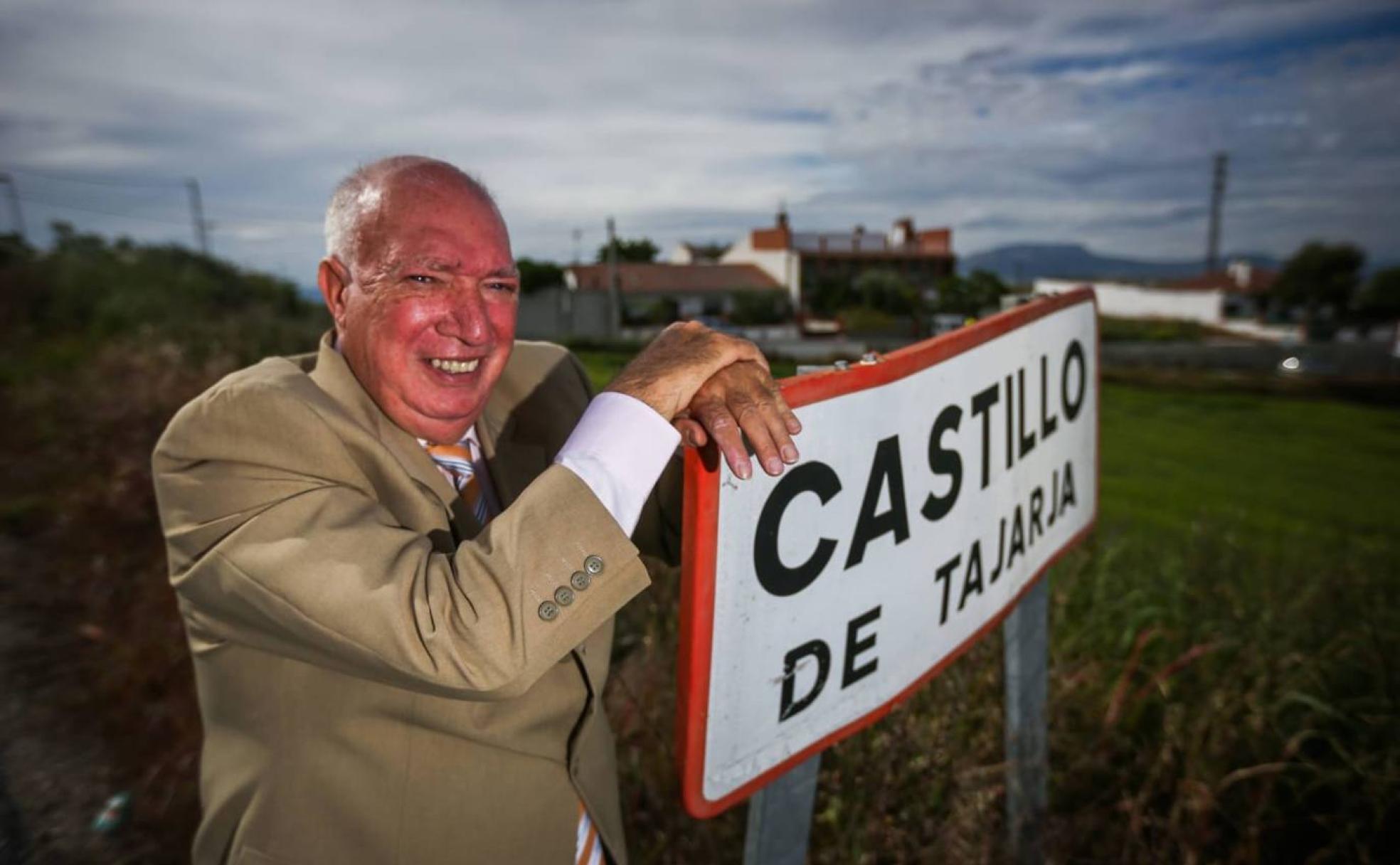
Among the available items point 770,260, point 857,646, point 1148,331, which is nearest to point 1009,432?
point 857,646

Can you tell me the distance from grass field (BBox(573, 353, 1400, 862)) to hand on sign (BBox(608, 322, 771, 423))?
1457 mm

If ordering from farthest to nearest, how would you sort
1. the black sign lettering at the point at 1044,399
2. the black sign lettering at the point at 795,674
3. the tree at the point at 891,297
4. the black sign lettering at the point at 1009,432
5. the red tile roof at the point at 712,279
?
1. the red tile roof at the point at 712,279
2. the tree at the point at 891,297
3. the black sign lettering at the point at 1044,399
4. the black sign lettering at the point at 1009,432
5. the black sign lettering at the point at 795,674

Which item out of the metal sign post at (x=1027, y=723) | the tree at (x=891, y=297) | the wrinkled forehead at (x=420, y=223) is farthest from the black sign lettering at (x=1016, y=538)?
the wrinkled forehead at (x=420, y=223)

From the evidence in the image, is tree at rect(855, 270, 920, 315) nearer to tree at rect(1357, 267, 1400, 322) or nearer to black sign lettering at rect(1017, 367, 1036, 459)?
black sign lettering at rect(1017, 367, 1036, 459)

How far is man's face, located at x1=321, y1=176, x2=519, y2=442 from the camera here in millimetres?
1402

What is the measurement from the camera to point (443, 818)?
131 centimetres

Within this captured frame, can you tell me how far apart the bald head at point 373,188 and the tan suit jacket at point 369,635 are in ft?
0.69

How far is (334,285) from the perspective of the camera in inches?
59.1

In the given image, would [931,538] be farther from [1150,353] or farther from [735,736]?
[1150,353]

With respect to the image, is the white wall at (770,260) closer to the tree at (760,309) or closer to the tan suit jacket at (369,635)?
the tree at (760,309)

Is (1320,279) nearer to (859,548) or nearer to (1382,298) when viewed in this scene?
(1382,298)

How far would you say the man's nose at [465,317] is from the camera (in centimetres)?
144

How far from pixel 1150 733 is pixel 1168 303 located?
60.8m

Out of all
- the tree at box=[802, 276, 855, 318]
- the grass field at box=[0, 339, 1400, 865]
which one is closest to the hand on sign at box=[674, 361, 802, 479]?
the grass field at box=[0, 339, 1400, 865]
